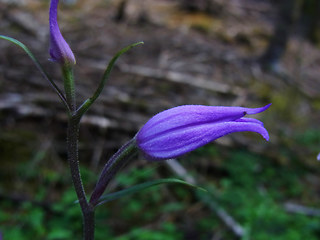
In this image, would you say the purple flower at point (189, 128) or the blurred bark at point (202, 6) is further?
the blurred bark at point (202, 6)

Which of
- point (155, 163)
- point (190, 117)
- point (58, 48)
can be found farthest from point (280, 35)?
point (58, 48)

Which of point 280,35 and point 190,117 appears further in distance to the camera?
point 280,35

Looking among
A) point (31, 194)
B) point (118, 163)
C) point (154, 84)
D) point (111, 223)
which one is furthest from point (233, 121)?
point (154, 84)

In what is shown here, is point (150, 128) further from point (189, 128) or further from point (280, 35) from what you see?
point (280, 35)

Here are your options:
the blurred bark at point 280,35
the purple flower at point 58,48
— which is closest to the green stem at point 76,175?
the purple flower at point 58,48

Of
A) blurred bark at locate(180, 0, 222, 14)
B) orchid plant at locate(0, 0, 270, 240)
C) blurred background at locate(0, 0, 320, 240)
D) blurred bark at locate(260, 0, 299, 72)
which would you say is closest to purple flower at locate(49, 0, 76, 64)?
orchid plant at locate(0, 0, 270, 240)

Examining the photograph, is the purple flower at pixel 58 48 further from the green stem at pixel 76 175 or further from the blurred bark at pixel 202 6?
the blurred bark at pixel 202 6
